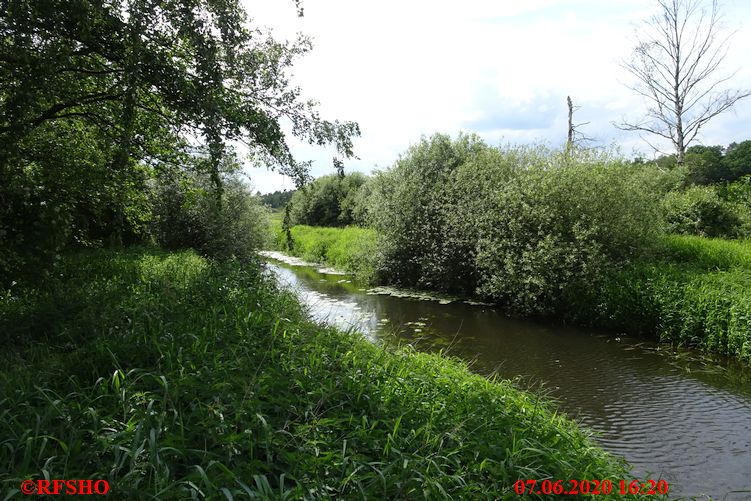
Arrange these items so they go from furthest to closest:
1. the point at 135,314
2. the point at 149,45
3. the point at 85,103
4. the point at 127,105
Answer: the point at 85,103
the point at 149,45
the point at 127,105
the point at 135,314

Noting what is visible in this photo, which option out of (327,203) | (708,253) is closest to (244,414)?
(708,253)

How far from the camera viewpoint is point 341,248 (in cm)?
2591

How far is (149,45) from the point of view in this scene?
20.7 ft

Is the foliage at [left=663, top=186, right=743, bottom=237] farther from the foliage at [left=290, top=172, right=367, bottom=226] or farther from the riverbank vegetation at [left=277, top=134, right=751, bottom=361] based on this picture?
the foliage at [left=290, top=172, right=367, bottom=226]

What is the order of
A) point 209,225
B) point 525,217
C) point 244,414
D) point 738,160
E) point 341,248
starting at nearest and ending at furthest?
point 244,414, point 525,217, point 209,225, point 341,248, point 738,160

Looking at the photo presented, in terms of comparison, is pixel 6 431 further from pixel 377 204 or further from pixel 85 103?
pixel 377 204

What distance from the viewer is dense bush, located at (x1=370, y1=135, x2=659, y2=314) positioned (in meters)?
12.8

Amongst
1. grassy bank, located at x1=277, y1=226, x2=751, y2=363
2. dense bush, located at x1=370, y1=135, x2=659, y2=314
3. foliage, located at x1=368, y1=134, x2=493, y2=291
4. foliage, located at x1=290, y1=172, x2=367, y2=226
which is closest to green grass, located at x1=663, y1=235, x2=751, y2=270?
grassy bank, located at x1=277, y1=226, x2=751, y2=363

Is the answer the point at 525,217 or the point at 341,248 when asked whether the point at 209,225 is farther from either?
the point at 525,217

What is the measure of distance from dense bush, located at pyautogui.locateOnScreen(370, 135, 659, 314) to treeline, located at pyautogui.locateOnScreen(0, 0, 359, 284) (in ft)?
24.9

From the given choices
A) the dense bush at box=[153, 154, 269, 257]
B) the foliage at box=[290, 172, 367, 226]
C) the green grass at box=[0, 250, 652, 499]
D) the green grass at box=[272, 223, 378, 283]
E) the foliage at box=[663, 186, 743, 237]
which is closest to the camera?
the green grass at box=[0, 250, 652, 499]

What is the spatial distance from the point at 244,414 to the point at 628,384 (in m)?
7.29

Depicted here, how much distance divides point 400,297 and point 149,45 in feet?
39.5

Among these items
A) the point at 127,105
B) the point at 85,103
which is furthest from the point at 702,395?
the point at 85,103
